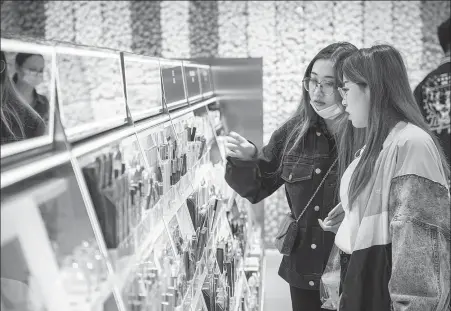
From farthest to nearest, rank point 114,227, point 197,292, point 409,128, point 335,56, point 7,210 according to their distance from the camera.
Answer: point 335,56, point 197,292, point 409,128, point 114,227, point 7,210

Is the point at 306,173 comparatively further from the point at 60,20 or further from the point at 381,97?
the point at 60,20

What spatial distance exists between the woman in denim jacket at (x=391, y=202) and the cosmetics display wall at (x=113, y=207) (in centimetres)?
53

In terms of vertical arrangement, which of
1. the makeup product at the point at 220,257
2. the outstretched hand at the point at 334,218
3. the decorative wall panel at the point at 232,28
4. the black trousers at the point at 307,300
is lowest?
the black trousers at the point at 307,300

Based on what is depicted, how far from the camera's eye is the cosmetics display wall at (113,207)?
960 millimetres

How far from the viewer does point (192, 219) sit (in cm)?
208

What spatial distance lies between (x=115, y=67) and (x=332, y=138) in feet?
3.75

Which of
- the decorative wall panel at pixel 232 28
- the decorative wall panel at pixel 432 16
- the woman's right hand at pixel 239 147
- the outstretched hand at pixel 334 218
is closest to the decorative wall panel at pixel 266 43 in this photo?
the decorative wall panel at pixel 232 28

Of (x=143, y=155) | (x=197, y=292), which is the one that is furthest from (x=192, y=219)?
(x=143, y=155)

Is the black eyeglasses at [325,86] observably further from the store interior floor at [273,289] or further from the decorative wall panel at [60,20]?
the decorative wall panel at [60,20]

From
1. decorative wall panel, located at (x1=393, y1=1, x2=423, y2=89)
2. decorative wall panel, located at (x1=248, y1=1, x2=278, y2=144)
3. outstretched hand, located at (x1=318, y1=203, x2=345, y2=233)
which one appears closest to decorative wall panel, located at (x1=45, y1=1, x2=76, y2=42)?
decorative wall panel, located at (x1=248, y1=1, x2=278, y2=144)

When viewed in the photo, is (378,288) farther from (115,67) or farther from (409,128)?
(115,67)

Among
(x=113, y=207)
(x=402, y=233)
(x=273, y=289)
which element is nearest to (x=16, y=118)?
(x=113, y=207)

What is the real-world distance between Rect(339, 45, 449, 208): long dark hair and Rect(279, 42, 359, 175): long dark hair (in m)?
0.45

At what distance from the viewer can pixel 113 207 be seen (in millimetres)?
1217
